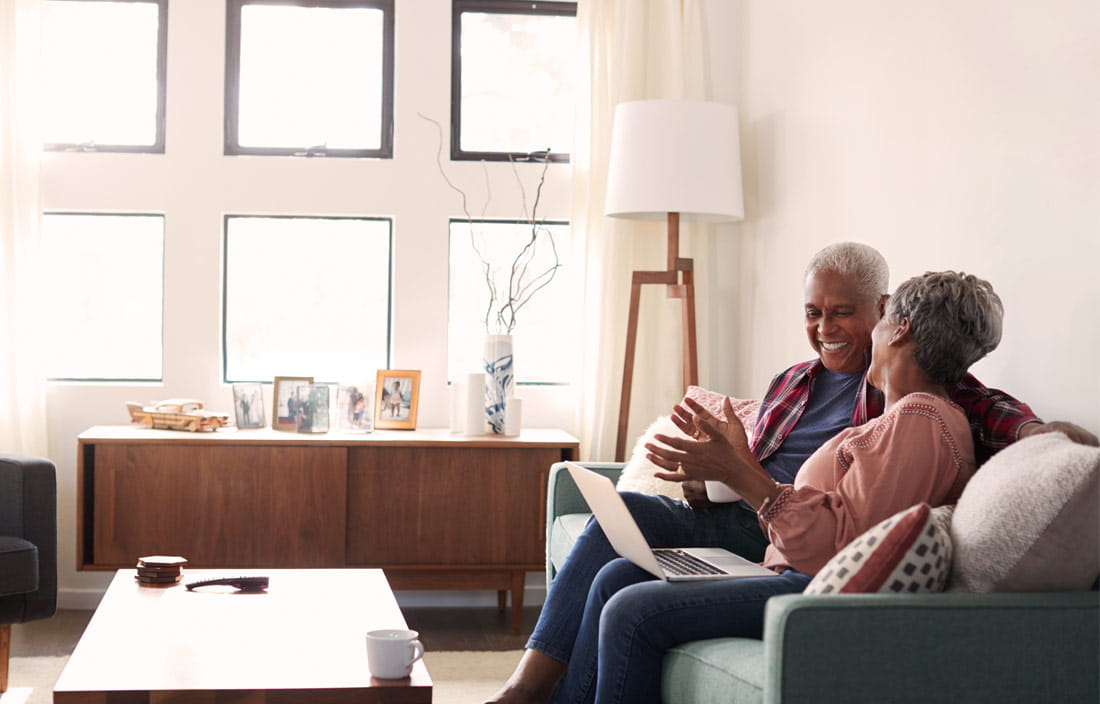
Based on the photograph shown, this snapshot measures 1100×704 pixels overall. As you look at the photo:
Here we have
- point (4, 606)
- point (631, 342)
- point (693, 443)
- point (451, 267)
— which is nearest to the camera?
point (693, 443)

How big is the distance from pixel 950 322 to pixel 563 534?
1315 mm

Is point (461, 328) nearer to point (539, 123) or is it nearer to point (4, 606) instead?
point (539, 123)

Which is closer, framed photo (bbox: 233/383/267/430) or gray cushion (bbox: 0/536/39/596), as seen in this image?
gray cushion (bbox: 0/536/39/596)

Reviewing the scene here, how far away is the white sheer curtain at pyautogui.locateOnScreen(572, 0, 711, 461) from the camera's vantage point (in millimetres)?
4059

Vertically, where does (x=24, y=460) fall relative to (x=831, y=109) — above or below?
below

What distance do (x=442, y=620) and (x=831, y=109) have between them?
2165 millimetres

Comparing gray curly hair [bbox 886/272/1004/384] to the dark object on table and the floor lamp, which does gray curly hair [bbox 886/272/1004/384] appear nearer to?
the dark object on table

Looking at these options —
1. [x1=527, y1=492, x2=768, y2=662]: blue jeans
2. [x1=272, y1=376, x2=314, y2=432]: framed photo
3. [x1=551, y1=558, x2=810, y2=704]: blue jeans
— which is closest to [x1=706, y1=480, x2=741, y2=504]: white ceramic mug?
[x1=527, y1=492, x2=768, y2=662]: blue jeans

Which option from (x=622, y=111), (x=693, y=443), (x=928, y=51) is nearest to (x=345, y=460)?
(x=622, y=111)

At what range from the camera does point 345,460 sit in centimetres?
363

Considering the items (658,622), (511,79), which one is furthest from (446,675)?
(511,79)

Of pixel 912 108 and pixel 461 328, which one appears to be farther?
pixel 461 328

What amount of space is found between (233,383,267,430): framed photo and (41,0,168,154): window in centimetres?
96

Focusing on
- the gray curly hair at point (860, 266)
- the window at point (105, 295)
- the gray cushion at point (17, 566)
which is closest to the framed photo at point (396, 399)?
the window at point (105, 295)
